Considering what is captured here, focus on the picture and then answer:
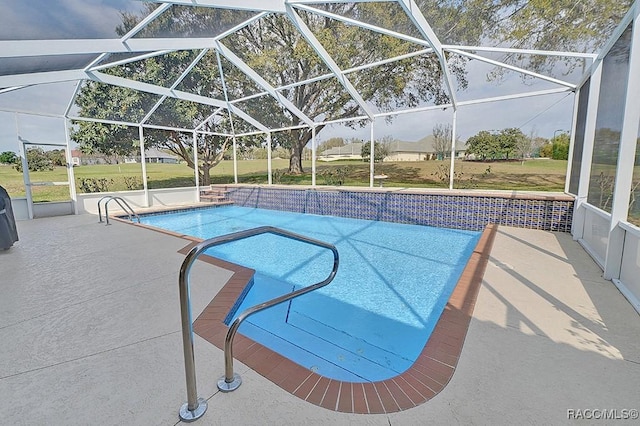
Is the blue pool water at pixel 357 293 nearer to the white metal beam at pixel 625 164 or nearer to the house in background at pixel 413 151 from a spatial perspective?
the white metal beam at pixel 625 164

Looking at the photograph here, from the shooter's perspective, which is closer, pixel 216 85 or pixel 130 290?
pixel 130 290

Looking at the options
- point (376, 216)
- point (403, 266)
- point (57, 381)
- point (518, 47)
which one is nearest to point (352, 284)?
point (403, 266)

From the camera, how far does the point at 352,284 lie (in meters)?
4.46

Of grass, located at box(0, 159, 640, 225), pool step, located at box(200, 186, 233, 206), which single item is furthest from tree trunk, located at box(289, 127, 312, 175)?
pool step, located at box(200, 186, 233, 206)

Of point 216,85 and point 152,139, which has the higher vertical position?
point 216,85

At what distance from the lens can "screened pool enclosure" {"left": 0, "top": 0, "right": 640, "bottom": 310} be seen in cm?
382

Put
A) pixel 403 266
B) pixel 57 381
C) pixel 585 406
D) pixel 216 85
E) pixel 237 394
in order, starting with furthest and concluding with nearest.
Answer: pixel 216 85, pixel 403 266, pixel 57 381, pixel 237 394, pixel 585 406

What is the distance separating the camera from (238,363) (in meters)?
2.04

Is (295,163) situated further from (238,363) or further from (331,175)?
(238,363)

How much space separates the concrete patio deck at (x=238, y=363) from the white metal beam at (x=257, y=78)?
6.17m

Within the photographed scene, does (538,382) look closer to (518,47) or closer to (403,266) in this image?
(403,266)

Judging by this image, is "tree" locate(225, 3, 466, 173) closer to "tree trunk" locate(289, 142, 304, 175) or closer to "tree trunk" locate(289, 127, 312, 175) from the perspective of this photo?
"tree trunk" locate(289, 127, 312, 175)

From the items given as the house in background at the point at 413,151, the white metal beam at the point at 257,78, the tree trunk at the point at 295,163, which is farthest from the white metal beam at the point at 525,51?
the tree trunk at the point at 295,163

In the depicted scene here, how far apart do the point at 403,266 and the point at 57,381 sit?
455 centimetres
